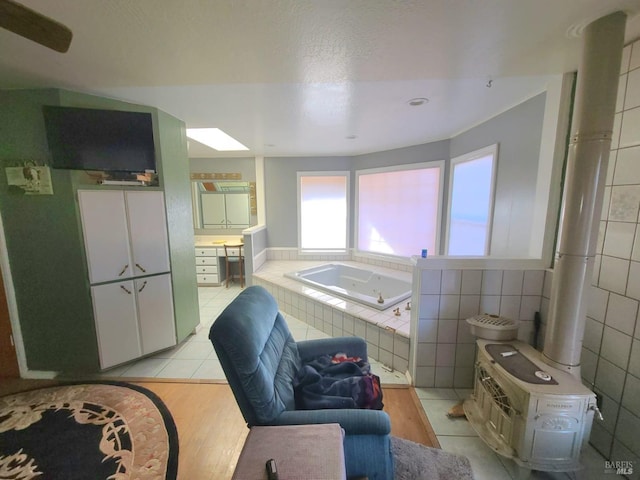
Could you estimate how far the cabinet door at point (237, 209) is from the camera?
16.1 feet

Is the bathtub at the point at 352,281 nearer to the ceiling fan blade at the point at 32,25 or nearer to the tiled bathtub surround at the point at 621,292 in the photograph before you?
the tiled bathtub surround at the point at 621,292

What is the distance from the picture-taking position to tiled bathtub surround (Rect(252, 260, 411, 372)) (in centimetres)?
230

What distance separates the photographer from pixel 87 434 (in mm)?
1672

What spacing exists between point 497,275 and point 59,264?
348cm

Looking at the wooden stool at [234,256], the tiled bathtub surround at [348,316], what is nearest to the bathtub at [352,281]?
the tiled bathtub surround at [348,316]

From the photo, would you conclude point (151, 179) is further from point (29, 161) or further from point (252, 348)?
point (252, 348)

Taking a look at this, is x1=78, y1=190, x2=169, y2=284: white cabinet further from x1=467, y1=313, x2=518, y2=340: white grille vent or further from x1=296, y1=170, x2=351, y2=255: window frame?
x1=467, y1=313, x2=518, y2=340: white grille vent

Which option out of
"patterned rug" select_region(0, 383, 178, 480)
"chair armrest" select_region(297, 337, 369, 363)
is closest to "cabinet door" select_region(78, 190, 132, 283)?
"patterned rug" select_region(0, 383, 178, 480)

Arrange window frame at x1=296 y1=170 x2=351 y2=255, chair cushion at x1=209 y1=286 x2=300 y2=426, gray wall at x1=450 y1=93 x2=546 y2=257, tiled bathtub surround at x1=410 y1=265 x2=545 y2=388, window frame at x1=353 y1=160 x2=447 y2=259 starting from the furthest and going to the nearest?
window frame at x1=296 y1=170 x2=351 y2=255 < window frame at x1=353 y1=160 x2=447 y2=259 < gray wall at x1=450 y1=93 x2=546 y2=257 < tiled bathtub surround at x1=410 y1=265 x2=545 y2=388 < chair cushion at x1=209 y1=286 x2=300 y2=426

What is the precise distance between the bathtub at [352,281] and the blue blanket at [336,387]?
4.56ft

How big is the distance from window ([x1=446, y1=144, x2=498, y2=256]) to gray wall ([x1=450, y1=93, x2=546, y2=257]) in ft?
0.34

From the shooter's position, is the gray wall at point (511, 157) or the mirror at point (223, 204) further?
the mirror at point (223, 204)

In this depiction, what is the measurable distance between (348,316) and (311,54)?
88.2 inches

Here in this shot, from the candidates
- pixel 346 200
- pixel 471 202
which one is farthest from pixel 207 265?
pixel 471 202
